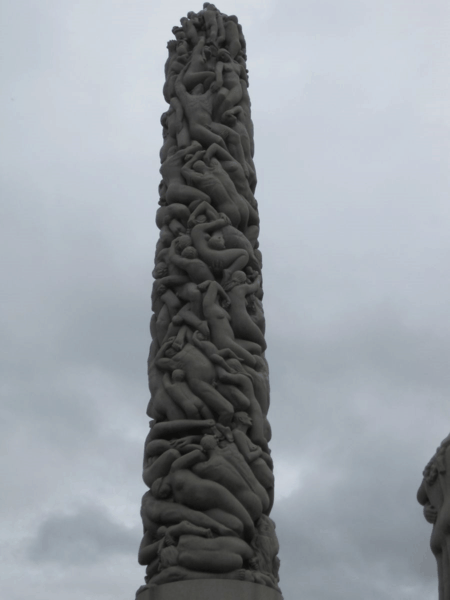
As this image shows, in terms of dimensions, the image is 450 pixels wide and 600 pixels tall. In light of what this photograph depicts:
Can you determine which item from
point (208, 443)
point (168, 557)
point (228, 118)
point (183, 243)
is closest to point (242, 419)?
point (208, 443)

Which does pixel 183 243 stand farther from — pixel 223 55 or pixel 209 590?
pixel 209 590

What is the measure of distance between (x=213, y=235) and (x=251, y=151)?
1436 mm

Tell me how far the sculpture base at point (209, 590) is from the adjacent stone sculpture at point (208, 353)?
0.6 inches

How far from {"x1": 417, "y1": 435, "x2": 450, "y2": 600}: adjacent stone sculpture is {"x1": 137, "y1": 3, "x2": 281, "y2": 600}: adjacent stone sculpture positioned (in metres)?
2.72

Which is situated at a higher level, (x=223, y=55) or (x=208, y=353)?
(x=223, y=55)

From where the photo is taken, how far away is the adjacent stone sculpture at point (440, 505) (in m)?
4.27

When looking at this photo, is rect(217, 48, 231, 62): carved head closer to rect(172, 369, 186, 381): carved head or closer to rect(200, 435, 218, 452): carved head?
rect(172, 369, 186, 381): carved head

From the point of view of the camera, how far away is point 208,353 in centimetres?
779

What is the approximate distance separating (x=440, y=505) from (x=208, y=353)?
363 cm

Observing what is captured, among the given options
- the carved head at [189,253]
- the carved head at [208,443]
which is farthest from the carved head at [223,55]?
the carved head at [208,443]

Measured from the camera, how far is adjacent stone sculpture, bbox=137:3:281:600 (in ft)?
23.2

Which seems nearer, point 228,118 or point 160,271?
point 160,271

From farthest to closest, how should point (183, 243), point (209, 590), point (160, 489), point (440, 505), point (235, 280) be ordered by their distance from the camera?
point (183, 243) < point (235, 280) < point (160, 489) < point (209, 590) < point (440, 505)

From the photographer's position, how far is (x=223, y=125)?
9.23 meters
